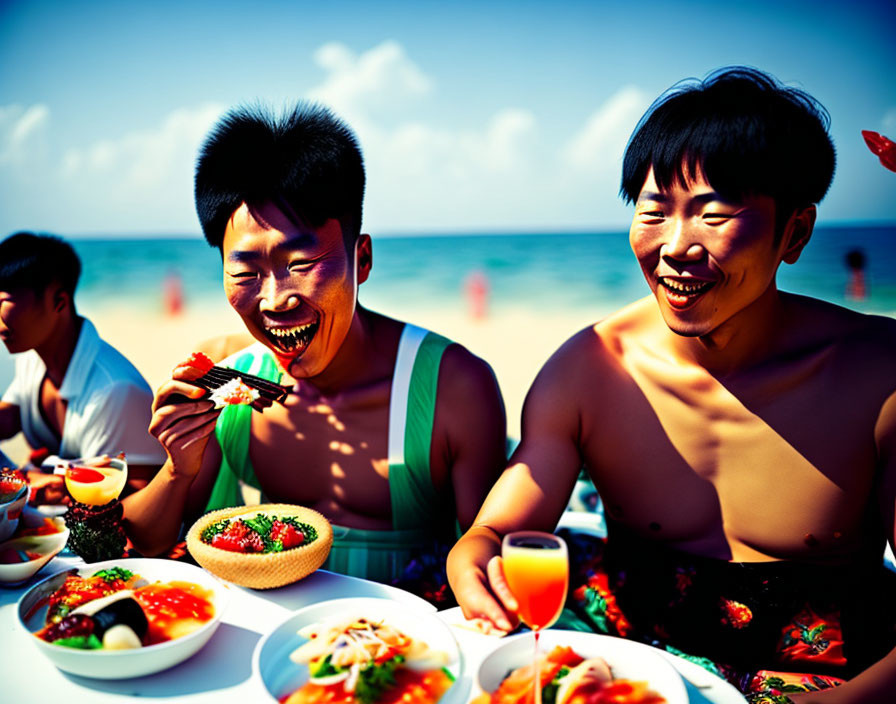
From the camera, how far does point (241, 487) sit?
111 inches

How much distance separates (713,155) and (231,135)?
60.3 inches

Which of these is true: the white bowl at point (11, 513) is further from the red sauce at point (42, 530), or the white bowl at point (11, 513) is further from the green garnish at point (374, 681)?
the green garnish at point (374, 681)

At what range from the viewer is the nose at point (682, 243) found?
6.25 ft

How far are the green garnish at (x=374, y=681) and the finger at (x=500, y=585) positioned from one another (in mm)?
331

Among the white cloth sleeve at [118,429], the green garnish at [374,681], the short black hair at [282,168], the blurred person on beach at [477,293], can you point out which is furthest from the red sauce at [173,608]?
the blurred person on beach at [477,293]

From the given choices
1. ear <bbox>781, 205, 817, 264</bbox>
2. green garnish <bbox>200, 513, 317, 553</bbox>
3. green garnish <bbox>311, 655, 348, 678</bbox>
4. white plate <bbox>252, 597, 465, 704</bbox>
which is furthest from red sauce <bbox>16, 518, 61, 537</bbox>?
ear <bbox>781, 205, 817, 264</bbox>

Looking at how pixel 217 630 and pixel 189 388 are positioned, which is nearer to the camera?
pixel 217 630

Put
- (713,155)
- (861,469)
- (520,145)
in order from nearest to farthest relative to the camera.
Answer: (713,155)
(861,469)
(520,145)

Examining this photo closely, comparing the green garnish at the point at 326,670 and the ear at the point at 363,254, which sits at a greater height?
the ear at the point at 363,254

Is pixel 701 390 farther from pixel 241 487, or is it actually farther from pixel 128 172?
pixel 128 172

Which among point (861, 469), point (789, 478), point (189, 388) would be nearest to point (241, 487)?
point (189, 388)

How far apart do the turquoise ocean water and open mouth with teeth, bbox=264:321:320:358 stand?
22108mm

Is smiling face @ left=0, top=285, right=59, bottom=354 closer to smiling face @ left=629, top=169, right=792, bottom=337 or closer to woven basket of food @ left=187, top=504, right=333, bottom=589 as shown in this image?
woven basket of food @ left=187, top=504, right=333, bottom=589

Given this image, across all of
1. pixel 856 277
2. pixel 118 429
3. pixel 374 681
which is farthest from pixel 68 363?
pixel 856 277
